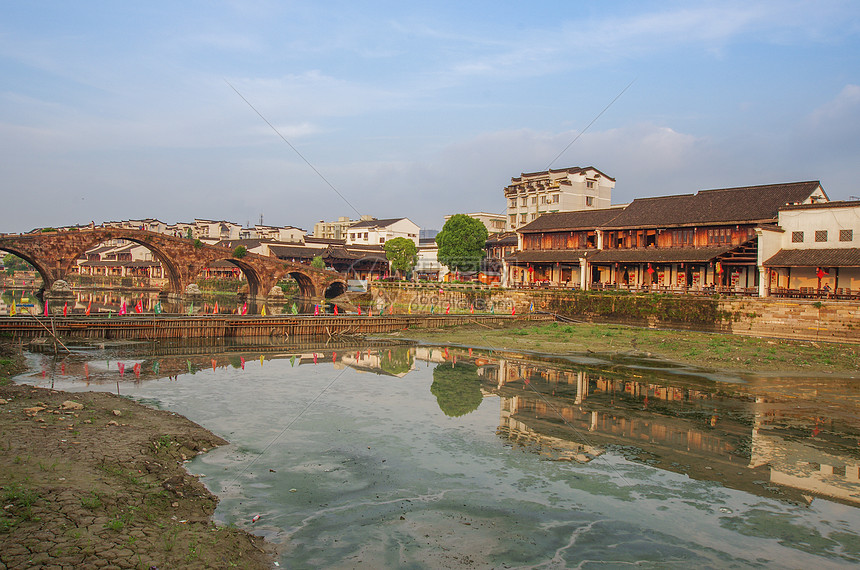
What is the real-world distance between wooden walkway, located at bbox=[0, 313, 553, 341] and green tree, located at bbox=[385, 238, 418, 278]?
35556 mm

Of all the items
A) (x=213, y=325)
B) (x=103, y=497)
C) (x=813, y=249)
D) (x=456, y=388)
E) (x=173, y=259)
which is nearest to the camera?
(x=103, y=497)

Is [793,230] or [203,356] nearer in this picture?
[203,356]

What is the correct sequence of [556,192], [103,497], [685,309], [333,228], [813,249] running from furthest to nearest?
[333,228] → [556,192] → [685,309] → [813,249] → [103,497]

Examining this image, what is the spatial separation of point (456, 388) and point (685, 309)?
25944 mm

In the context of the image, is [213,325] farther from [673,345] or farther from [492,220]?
[492,220]

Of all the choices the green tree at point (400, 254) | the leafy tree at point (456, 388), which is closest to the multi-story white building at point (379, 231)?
the green tree at point (400, 254)

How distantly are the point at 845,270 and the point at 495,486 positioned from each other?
35605mm

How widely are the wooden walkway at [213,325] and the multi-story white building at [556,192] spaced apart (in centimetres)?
3445

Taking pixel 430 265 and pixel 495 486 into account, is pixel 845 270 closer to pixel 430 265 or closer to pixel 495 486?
pixel 495 486

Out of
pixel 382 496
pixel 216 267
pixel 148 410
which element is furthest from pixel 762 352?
pixel 216 267

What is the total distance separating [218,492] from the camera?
11.3 meters

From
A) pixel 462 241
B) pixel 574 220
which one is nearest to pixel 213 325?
pixel 574 220

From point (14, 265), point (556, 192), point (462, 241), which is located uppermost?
point (556, 192)

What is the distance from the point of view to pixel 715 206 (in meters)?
47.7
